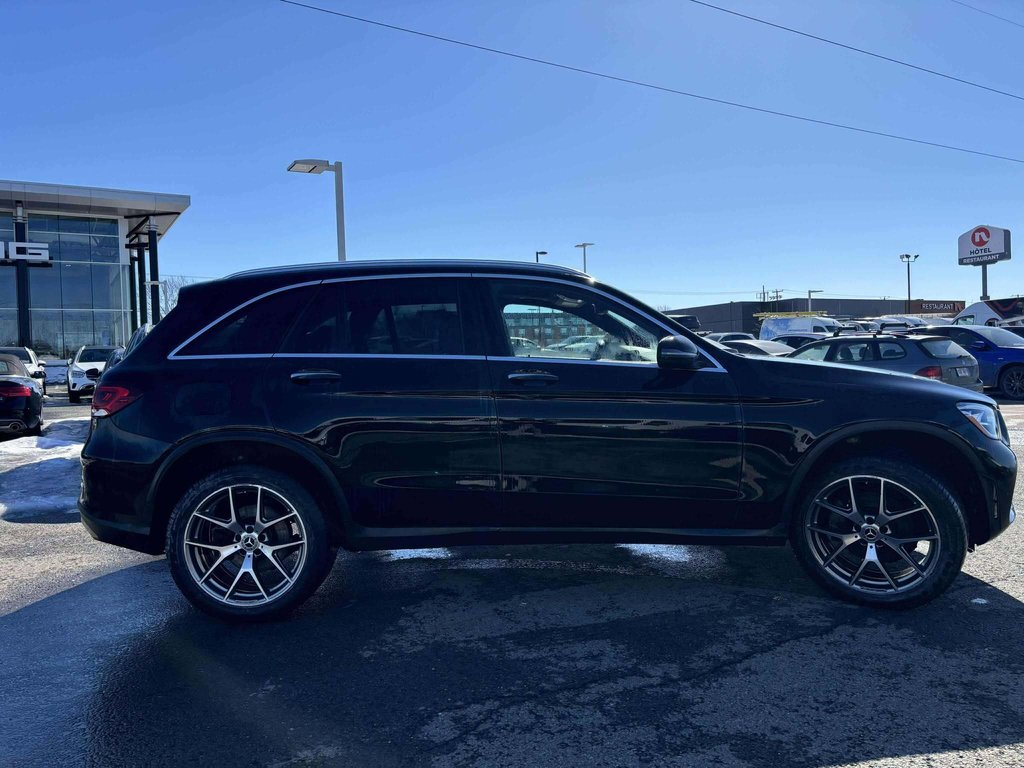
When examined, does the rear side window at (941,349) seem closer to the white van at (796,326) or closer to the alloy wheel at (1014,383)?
the alloy wheel at (1014,383)

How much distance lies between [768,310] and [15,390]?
3146 inches

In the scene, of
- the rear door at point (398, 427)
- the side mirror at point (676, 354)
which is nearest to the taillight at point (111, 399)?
the rear door at point (398, 427)

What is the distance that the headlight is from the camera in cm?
405

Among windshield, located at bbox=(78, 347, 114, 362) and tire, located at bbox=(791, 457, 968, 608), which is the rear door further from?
windshield, located at bbox=(78, 347, 114, 362)

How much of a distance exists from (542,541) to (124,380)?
2.30 meters

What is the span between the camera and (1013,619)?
391 centimetres

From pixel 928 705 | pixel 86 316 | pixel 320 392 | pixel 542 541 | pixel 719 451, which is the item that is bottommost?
pixel 928 705

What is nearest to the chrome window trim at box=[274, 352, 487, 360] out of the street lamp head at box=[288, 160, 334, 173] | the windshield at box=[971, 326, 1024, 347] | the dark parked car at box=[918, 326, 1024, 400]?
the street lamp head at box=[288, 160, 334, 173]

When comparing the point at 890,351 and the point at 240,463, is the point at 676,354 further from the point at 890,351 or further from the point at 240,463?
the point at 890,351

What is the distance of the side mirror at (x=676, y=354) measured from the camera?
12.9ft

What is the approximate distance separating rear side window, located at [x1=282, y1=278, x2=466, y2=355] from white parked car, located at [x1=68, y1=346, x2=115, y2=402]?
18610 millimetres

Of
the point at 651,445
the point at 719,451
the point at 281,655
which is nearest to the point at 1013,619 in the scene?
the point at 719,451

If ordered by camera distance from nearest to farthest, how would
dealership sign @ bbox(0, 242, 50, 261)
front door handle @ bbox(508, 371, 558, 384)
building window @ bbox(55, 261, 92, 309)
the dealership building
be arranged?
front door handle @ bbox(508, 371, 558, 384)
dealership sign @ bbox(0, 242, 50, 261)
the dealership building
building window @ bbox(55, 261, 92, 309)

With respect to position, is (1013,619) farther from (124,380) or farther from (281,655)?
(124,380)
